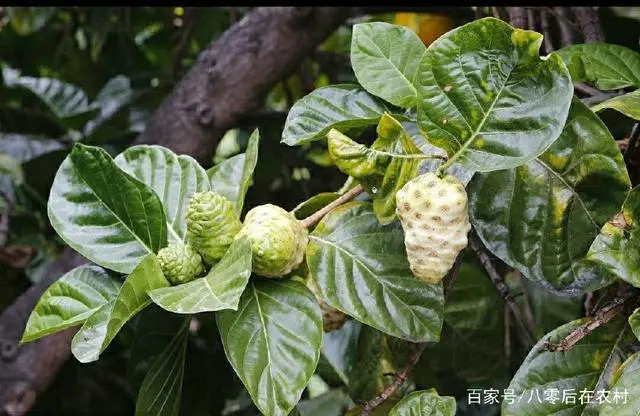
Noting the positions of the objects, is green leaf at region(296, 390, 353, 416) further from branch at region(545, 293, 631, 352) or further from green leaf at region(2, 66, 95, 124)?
green leaf at region(2, 66, 95, 124)

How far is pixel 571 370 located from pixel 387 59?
255 mm

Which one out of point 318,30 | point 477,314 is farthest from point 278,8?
point 477,314

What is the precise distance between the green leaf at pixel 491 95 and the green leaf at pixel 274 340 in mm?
142

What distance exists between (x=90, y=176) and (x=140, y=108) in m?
0.80

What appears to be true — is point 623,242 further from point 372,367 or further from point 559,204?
point 372,367

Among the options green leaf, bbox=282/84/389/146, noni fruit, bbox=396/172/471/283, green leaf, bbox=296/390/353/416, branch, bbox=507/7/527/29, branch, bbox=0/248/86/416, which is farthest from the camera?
branch, bbox=0/248/86/416

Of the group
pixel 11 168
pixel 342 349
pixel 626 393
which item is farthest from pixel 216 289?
pixel 11 168

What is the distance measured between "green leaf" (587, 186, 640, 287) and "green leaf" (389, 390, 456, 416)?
0.45 feet

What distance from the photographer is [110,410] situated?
126 cm

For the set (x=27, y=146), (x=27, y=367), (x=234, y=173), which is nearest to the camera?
(x=234, y=173)

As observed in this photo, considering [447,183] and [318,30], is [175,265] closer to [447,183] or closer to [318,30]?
[447,183]

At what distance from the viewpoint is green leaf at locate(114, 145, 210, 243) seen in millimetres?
667

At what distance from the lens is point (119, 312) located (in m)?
0.53

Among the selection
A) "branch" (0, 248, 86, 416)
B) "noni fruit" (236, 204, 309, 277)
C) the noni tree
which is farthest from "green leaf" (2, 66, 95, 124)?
"noni fruit" (236, 204, 309, 277)
